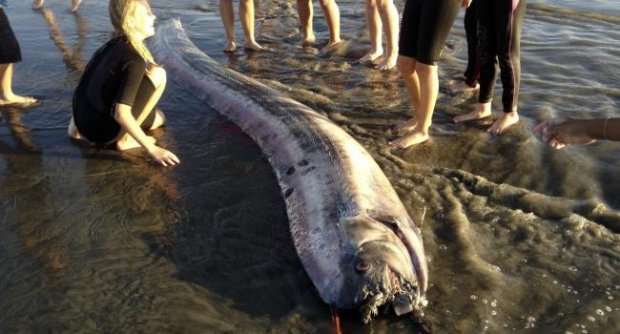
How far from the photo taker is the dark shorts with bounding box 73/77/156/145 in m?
4.59

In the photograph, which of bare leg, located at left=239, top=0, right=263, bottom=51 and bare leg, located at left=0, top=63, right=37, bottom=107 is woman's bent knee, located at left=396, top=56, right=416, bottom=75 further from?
bare leg, located at left=0, top=63, right=37, bottom=107

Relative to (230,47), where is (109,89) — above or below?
above

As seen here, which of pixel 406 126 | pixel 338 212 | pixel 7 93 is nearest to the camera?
pixel 338 212

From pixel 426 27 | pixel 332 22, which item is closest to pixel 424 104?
pixel 426 27

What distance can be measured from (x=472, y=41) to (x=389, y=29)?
4.69 ft

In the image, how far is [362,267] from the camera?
9.36 ft

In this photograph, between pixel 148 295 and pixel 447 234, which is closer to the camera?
pixel 148 295

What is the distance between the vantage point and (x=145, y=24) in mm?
4305

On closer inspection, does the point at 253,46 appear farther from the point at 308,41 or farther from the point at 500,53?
the point at 500,53

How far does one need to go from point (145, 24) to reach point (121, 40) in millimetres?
238

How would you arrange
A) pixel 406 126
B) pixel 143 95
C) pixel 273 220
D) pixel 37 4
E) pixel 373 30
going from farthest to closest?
pixel 37 4 < pixel 373 30 < pixel 406 126 < pixel 143 95 < pixel 273 220

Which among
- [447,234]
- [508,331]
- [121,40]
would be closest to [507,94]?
[447,234]

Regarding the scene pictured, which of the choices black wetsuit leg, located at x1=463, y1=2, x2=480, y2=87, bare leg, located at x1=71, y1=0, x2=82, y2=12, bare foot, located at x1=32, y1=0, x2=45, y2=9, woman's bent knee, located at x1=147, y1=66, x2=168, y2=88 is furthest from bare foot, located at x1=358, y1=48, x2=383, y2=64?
bare foot, located at x1=32, y1=0, x2=45, y2=9

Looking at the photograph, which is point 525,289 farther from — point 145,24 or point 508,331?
point 145,24
